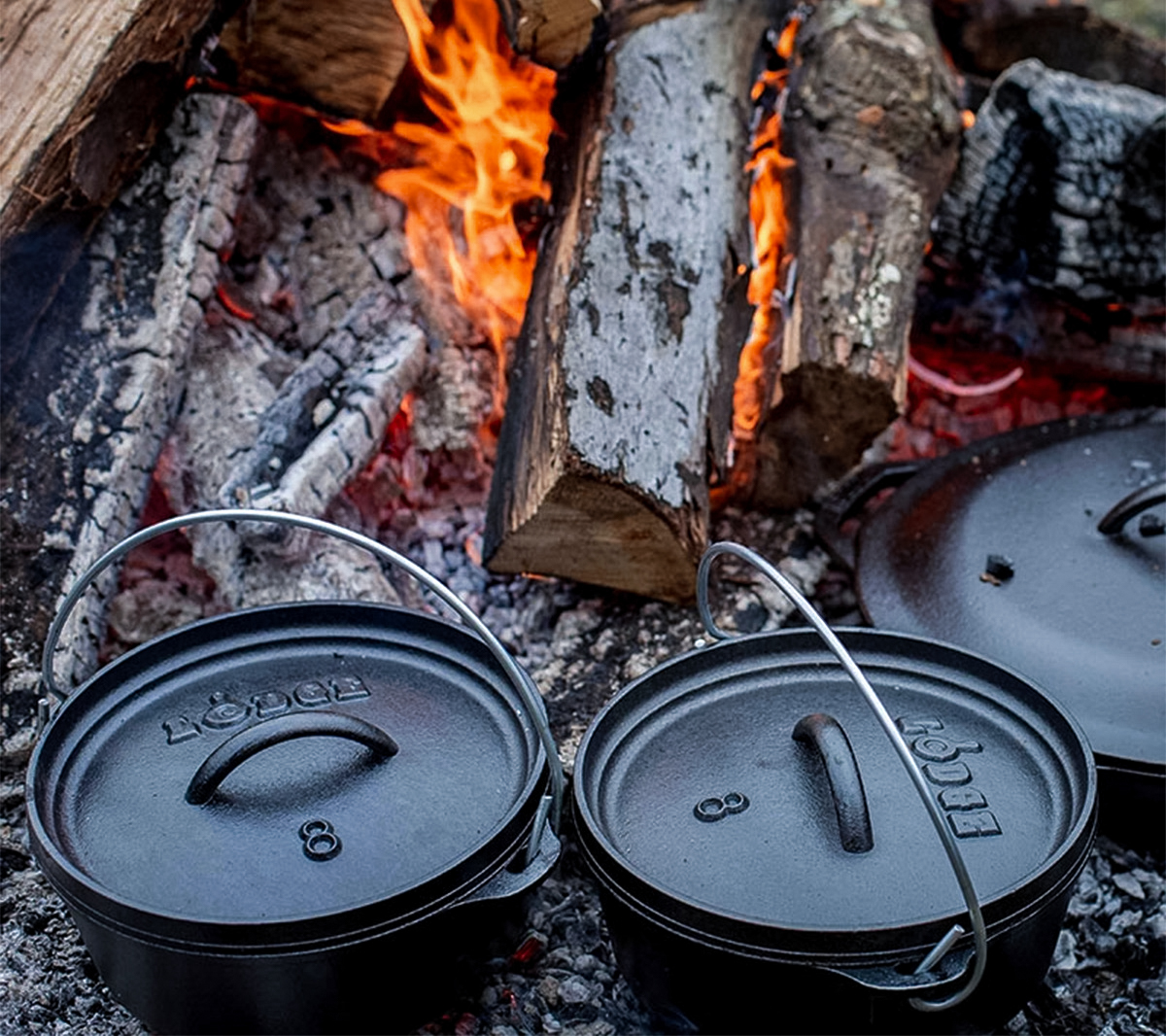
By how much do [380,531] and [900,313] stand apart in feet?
3.41

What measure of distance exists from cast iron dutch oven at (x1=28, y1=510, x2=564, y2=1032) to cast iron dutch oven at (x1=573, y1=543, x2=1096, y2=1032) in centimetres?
13

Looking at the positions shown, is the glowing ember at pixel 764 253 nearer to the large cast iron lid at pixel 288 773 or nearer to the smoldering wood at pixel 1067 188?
the smoldering wood at pixel 1067 188

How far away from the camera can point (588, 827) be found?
123 cm

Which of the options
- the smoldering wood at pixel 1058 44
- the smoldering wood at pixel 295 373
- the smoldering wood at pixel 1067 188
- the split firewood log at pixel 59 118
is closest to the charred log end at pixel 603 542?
the smoldering wood at pixel 295 373

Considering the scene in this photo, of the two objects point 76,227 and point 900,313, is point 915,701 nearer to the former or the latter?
point 900,313

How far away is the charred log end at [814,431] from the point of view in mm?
2221

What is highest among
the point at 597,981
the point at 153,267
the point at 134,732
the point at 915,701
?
the point at 153,267

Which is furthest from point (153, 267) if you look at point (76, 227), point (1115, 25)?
point (1115, 25)

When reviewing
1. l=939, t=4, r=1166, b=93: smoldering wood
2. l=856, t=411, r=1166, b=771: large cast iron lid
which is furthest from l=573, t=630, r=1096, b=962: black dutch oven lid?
l=939, t=4, r=1166, b=93: smoldering wood

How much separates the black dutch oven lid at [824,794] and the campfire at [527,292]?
508 millimetres

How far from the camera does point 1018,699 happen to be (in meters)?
1.42

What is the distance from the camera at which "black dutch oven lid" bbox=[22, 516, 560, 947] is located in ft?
3.79

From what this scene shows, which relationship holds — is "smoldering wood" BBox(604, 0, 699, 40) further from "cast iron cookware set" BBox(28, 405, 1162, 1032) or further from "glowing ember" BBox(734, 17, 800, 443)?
"cast iron cookware set" BBox(28, 405, 1162, 1032)

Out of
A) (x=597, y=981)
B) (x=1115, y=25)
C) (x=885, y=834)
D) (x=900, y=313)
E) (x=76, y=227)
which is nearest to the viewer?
(x=885, y=834)
